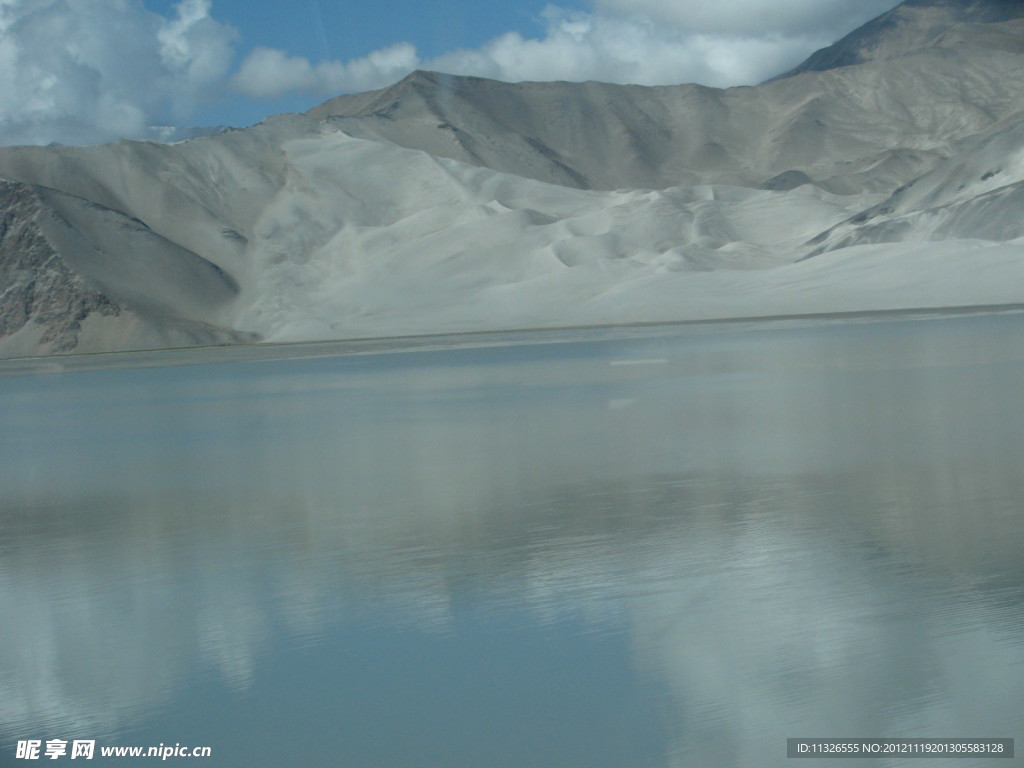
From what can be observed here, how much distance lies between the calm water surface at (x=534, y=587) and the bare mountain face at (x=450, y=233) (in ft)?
138

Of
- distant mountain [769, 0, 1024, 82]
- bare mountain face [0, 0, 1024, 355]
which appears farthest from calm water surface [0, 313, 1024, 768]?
distant mountain [769, 0, 1024, 82]

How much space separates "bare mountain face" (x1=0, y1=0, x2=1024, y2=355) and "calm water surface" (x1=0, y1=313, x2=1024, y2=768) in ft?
138

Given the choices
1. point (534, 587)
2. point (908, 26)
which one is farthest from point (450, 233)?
point (908, 26)

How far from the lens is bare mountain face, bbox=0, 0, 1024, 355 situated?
59.6 meters

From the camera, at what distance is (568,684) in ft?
18.3

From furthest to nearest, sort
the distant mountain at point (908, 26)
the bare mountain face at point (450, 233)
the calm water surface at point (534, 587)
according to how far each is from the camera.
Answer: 1. the distant mountain at point (908, 26)
2. the bare mountain face at point (450, 233)
3. the calm water surface at point (534, 587)

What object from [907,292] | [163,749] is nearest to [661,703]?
[163,749]

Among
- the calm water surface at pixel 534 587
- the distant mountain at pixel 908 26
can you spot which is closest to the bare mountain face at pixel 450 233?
the calm water surface at pixel 534 587

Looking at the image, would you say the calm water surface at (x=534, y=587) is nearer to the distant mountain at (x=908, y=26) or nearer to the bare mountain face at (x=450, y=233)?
the bare mountain face at (x=450, y=233)

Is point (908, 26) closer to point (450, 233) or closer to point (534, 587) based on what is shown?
point (450, 233)

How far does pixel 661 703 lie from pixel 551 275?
5988 centimetres

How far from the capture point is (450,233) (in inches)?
2805

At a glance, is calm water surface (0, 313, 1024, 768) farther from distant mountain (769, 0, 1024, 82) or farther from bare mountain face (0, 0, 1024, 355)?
distant mountain (769, 0, 1024, 82)

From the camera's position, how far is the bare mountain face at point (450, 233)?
59562mm
